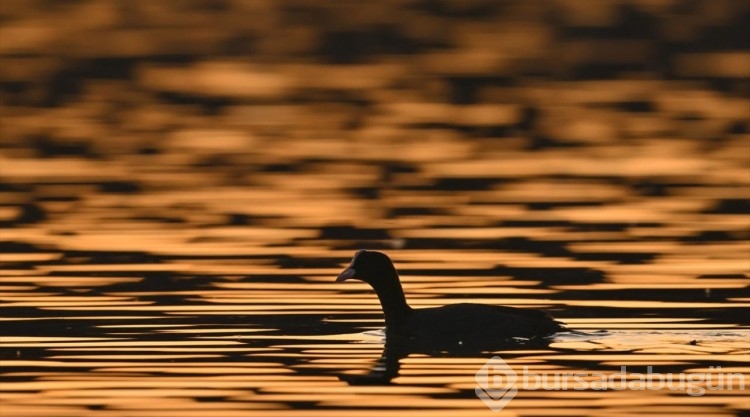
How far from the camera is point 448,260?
22766mm

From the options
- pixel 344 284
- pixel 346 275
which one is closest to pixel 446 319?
pixel 346 275

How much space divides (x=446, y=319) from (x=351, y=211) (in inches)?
327

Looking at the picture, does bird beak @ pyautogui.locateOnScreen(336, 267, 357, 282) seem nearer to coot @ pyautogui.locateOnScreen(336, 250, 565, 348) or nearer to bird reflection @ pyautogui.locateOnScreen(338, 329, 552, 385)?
coot @ pyautogui.locateOnScreen(336, 250, 565, 348)

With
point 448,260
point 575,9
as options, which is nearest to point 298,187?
point 448,260

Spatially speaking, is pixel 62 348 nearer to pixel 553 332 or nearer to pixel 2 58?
pixel 553 332

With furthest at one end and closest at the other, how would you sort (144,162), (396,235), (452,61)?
(452,61) → (144,162) → (396,235)

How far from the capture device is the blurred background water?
55.3 feet

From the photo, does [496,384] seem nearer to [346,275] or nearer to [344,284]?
[346,275]

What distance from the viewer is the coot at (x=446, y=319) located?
59.3ft

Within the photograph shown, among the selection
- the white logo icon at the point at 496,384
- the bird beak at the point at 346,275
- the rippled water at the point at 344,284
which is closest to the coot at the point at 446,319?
the bird beak at the point at 346,275

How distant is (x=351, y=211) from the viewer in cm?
2661

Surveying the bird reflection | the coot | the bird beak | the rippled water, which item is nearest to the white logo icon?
the rippled water

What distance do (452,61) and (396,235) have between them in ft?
78.4

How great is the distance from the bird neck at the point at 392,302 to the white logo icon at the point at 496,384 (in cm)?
161
